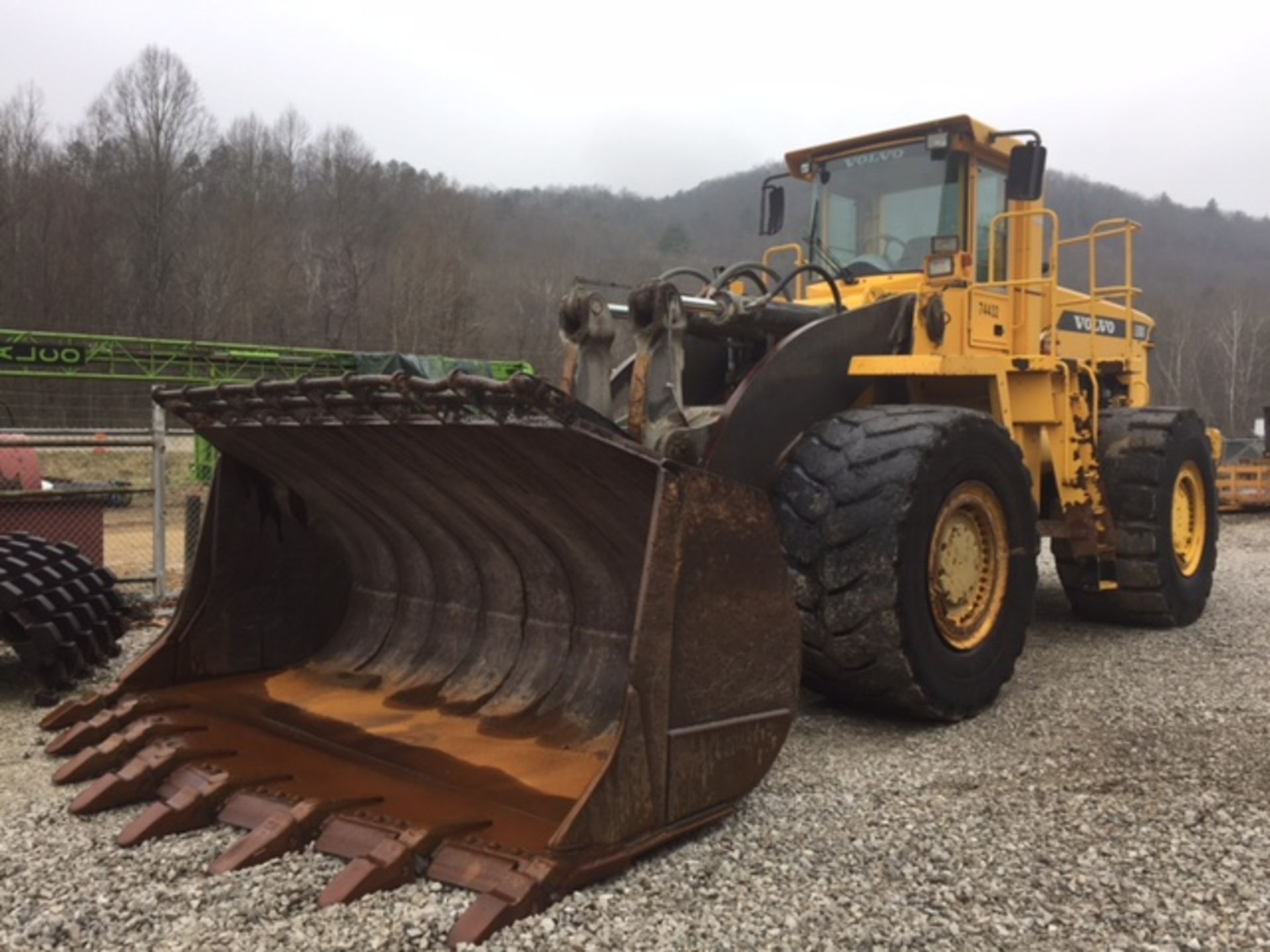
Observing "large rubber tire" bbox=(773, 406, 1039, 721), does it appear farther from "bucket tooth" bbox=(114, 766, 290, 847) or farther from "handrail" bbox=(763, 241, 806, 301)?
"handrail" bbox=(763, 241, 806, 301)

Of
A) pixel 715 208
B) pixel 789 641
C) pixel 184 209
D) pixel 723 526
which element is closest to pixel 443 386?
pixel 723 526

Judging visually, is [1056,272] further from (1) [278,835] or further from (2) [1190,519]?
(1) [278,835]

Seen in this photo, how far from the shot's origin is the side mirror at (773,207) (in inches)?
279

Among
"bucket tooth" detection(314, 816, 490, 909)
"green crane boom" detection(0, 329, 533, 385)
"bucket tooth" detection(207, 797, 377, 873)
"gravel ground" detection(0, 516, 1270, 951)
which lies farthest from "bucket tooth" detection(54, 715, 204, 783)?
"green crane boom" detection(0, 329, 533, 385)

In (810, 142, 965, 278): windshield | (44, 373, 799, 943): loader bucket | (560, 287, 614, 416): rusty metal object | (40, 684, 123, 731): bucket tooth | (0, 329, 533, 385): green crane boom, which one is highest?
(810, 142, 965, 278): windshield

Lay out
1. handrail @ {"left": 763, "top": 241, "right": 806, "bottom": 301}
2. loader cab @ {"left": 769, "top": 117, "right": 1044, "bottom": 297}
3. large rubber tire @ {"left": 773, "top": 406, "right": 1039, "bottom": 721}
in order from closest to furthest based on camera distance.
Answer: large rubber tire @ {"left": 773, "top": 406, "right": 1039, "bottom": 721}
loader cab @ {"left": 769, "top": 117, "right": 1044, "bottom": 297}
handrail @ {"left": 763, "top": 241, "right": 806, "bottom": 301}

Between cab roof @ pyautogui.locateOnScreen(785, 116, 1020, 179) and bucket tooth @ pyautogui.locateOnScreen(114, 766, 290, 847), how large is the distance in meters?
4.91

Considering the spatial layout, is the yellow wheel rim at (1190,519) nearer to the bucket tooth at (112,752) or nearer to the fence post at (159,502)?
the bucket tooth at (112,752)

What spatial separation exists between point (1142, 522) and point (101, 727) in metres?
5.70

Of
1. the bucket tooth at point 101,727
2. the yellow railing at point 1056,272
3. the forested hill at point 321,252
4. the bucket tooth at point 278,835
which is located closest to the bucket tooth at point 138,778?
the bucket tooth at point 101,727

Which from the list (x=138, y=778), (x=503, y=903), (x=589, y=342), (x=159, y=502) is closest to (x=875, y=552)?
(x=589, y=342)

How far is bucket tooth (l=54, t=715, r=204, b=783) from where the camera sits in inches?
147

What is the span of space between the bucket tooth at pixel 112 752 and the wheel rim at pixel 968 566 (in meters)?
2.89

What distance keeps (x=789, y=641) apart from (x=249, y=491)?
2524mm
